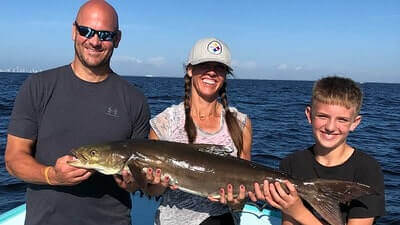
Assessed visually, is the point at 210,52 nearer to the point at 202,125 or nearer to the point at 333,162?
the point at 202,125

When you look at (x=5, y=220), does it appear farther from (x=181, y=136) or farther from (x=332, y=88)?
(x=332, y=88)

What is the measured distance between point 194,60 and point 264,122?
21.9m

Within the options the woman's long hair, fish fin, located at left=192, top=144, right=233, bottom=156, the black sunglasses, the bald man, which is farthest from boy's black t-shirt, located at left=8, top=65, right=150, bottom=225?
fish fin, located at left=192, top=144, right=233, bottom=156

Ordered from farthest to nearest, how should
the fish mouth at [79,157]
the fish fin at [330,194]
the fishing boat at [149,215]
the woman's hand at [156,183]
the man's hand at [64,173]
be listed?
the fishing boat at [149,215] → the woman's hand at [156,183] → the fish fin at [330,194] → the fish mouth at [79,157] → the man's hand at [64,173]

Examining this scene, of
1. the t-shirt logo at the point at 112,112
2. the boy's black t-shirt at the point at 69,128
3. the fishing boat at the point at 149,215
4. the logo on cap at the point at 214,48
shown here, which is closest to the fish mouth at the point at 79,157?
the boy's black t-shirt at the point at 69,128

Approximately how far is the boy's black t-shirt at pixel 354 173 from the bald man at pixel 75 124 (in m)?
1.73

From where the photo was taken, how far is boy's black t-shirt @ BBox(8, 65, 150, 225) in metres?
3.68

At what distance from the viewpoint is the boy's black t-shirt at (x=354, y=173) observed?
3.91 m

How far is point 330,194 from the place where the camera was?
390cm

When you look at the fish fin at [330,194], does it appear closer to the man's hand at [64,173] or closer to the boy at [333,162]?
the boy at [333,162]

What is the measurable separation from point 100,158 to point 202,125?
1065mm

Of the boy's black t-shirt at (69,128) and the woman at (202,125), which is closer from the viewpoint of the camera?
the boy's black t-shirt at (69,128)

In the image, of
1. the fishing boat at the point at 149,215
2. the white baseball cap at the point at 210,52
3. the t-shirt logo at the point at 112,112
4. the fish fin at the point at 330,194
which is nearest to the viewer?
the fish fin at the point at 330,194

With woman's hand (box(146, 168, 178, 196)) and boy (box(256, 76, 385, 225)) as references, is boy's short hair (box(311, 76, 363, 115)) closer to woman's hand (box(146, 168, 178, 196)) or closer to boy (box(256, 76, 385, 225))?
boy (box(256, 76, 385, 225))
